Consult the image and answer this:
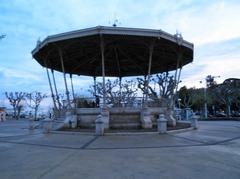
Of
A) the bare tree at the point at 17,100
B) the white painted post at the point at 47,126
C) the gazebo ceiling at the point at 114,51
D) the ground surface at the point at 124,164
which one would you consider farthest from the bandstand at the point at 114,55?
the bare tree at the point at 17,100

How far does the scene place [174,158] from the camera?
8375 millimetres

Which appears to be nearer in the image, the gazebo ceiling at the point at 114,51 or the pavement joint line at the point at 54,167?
the pavement joint line at the point at 54,167

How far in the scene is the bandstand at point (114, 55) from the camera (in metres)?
18.7

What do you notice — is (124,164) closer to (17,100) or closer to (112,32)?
(112,32)

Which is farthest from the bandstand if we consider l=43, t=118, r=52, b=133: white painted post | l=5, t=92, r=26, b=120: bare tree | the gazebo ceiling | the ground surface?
l=5, t=92, r=26, b=120: bare tree

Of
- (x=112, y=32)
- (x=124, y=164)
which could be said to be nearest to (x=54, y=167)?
(x=124, y=164)

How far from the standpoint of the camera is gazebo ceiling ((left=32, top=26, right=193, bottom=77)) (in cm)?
1847

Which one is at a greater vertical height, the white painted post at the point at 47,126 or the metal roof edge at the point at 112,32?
the metal roof edge at the point at 112,32

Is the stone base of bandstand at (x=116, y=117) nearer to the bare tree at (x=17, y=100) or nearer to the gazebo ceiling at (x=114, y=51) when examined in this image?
the gazebo ceiling at (x=114, y=51)

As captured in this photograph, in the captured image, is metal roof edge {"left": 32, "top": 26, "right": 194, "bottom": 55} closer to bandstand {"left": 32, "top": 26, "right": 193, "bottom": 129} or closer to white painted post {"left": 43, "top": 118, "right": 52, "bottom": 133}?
bandstand {"left": 32, "top": 26, "right": 193, "bottom": 129}

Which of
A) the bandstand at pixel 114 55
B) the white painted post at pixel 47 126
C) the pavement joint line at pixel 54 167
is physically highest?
the bandstand at pixel 114 55

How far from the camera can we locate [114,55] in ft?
88.4

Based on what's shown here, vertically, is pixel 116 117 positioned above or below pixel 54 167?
above

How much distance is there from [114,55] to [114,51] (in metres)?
1.29
